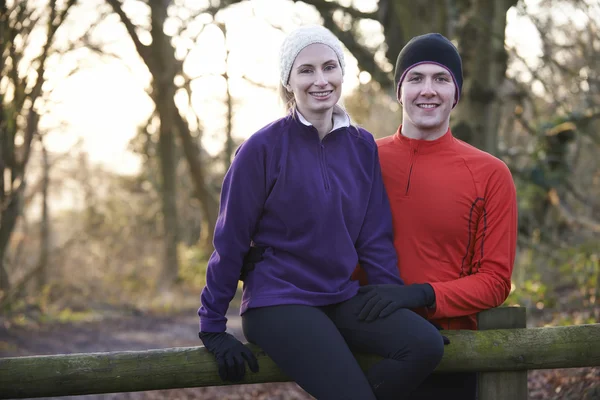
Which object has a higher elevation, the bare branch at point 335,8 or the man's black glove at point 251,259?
the bare branch at point 335,8

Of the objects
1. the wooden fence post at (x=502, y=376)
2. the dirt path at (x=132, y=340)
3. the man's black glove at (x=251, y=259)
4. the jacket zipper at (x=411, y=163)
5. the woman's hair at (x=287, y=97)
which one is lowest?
the dirt path at (x=132, y=340)

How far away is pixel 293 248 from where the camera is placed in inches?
107

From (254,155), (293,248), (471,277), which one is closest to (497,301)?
(471,277)

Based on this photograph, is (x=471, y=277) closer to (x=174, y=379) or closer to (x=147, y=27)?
(x=174, y=379)

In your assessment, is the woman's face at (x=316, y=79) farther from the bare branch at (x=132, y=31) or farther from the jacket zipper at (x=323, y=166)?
the bare branch at (x=132, y=31)

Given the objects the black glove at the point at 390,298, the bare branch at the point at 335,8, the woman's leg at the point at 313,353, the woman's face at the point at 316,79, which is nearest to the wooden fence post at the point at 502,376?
the black glove at the point at 390,298

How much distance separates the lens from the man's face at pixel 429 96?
122 inches

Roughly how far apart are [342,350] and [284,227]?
0.53 metres

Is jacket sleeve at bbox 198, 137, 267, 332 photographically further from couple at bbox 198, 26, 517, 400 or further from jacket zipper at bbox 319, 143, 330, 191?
jacket zipper at bbox 319, 143, 330, 191

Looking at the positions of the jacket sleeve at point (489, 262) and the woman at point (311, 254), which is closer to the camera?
the woman at point (311, 254)

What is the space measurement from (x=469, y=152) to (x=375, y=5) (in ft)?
17.3

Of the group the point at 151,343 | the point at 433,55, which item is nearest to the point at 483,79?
the point at 433,55

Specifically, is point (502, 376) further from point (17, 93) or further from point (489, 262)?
point (17, 93)

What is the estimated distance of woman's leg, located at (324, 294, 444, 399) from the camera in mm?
2602
